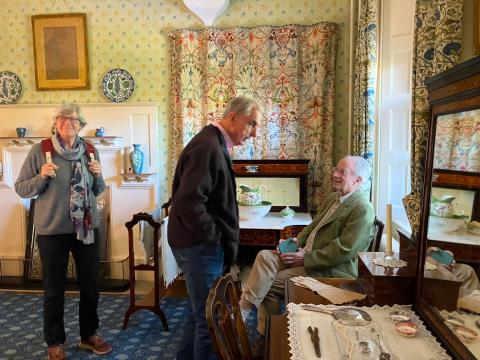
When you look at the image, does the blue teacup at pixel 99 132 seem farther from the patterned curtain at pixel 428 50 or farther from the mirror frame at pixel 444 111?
the mirror frame at pixel 444 111

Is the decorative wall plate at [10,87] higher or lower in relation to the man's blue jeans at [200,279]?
higher

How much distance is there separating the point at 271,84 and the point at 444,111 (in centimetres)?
249

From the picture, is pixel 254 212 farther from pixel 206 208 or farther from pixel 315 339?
pixel 315 339

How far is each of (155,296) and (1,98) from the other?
247 centimetres

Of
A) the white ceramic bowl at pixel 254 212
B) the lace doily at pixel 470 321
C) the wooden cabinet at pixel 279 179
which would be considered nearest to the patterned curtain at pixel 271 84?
the wooden cabinet at pixel 279 179

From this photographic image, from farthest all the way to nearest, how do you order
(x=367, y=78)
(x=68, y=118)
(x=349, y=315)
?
(x=367, y=78)
(x=68, y=118)
(x=349, y=315)

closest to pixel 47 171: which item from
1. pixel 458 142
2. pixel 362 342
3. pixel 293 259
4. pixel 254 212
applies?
pixel 293 259

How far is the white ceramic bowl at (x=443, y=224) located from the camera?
1164 mm

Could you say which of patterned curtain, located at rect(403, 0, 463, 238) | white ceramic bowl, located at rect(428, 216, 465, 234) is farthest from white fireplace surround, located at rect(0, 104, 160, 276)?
white ceramic bowl, located at rect(428, 216, 465, 234)

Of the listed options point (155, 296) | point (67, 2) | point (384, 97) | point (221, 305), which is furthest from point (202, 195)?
point (67, 2)

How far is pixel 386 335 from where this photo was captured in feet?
4.04

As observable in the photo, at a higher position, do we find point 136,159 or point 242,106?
point 242,106

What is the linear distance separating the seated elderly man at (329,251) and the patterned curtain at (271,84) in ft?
3.66

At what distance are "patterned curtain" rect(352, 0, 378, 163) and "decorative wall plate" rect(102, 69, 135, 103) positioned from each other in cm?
198
